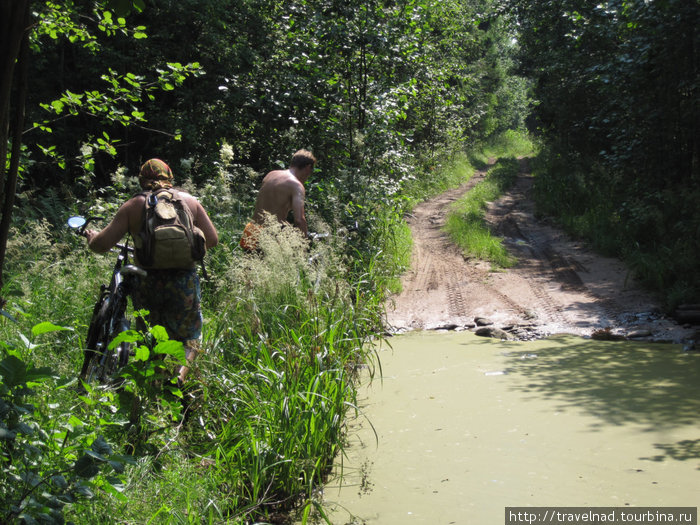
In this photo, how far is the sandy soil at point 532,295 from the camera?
7.64 meters

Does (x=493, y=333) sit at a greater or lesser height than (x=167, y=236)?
lesser

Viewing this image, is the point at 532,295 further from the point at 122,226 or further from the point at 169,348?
the point at 169,348

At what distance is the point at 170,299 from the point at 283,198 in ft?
6.94

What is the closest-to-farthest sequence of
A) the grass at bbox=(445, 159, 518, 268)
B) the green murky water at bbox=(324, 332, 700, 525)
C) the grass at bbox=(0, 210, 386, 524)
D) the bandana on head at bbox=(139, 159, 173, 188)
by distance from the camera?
the grass at bbox=(0, 210, 386, 524) → the green murky water at bbox=(324, 332, 700, 525) → the bandana on head at bbox=(139, 159, 173, 188) → the grass at bbox=(445, 159, 518, 268)

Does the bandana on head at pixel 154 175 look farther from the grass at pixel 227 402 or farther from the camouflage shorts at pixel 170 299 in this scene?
the grass at pixel 227 402

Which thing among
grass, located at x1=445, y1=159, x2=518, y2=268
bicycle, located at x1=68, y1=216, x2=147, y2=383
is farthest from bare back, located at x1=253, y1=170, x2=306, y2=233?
grass, located at x1=445, y1=159, x2=518, y2=268

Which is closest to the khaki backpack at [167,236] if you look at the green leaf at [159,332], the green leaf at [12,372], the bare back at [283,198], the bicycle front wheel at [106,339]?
the bicycle front wheel at [106,339]

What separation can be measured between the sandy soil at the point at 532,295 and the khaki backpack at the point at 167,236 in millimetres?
4158

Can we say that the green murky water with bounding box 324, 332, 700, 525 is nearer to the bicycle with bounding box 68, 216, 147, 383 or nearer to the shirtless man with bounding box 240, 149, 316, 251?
the bicycle with bounding box 68, 216, 147, 383

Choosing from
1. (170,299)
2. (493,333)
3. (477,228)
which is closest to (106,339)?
(170,299)

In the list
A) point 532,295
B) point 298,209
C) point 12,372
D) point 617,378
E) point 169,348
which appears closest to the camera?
point 12,372

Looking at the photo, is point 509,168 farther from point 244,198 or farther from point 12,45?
point 12,45

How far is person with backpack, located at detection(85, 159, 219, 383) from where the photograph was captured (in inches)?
162

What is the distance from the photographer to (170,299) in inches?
170
